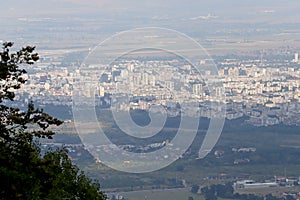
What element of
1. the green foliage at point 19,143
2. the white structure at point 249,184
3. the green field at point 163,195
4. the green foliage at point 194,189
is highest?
the green foliage at point 19,143

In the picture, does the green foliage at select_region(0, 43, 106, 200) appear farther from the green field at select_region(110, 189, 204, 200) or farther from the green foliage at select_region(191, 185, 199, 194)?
the green foliage at select_region(191, 185, 199, 194)

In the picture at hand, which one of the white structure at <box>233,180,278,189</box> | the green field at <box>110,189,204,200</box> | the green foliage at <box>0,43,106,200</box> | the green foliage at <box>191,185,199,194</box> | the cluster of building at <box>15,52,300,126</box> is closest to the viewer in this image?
the green foliage at <box>0,43,106,200</box>

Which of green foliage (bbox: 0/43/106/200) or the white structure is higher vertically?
green foliage (bbox: 0/43/106/200)

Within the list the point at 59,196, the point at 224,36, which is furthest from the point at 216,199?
the point at 224,36

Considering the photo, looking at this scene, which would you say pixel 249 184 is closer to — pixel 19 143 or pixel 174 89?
pixel 174 89

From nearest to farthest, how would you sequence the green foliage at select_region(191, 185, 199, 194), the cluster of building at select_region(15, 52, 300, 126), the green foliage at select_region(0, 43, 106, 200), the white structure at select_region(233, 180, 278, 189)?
the green foliage at select_region(0, 43, 106, 200)
the green foliage at select_region(191, 185, 199, 194)
the white structure at select_region(233, 180, 278, 189)
the cluster of building at select_region(15, 52, 300, 126)

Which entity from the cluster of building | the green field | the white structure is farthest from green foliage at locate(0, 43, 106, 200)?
the cluster of building

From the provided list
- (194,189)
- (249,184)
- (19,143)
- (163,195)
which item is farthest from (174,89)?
(19,143)

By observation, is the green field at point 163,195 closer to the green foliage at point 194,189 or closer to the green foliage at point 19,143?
the green foliage at point 194,189

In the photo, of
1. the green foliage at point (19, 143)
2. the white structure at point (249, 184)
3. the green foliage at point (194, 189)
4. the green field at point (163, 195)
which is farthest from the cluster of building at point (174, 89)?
the green foliage at point (19, 143)

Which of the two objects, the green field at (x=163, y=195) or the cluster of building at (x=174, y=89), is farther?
the cluster of building at (x=174, y=89)

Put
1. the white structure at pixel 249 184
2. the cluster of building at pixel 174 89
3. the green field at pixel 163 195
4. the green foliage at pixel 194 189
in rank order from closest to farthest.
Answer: the green field at pixel 163 195 → the green foliage at pixel 194 189 → the white structure at pixel 249 184 → the cluster of building at pixel 174 89

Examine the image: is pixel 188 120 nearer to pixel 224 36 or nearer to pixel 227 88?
pixel 227 88
